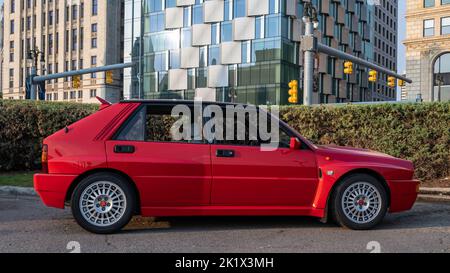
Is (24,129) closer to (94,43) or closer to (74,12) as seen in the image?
(94,43)

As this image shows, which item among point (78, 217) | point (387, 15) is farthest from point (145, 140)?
point (387, 15)

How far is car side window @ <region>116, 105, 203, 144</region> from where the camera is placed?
17.9ft

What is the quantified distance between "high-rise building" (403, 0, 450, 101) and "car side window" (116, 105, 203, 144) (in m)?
47.8

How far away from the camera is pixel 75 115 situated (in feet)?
38.7

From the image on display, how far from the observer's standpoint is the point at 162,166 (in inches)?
210

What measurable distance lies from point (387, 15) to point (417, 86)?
51970mm

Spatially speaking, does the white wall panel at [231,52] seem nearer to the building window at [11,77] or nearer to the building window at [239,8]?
the building window at [239,8]

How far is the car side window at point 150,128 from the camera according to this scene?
546 cm

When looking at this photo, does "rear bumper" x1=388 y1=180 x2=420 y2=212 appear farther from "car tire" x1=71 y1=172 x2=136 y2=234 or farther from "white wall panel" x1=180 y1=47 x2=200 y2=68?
"white wall panel" x1=180 y1=47 x2=200 y2=68

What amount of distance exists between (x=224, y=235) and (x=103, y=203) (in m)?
1.45

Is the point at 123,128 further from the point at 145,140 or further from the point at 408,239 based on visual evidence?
the point at 408,239

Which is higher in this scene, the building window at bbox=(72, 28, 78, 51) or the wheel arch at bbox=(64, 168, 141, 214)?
the building window at bbox=(72, 28, 78, 51)

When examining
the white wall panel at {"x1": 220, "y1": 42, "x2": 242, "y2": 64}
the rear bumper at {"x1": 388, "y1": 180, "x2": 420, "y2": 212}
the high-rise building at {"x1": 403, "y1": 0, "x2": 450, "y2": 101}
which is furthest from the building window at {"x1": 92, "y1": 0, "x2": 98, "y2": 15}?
the rear bumper at {"x1": 388, "y1": 180, "x2": 420, "y2": 212}

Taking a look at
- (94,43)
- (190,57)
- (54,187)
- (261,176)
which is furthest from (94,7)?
(261,176)
